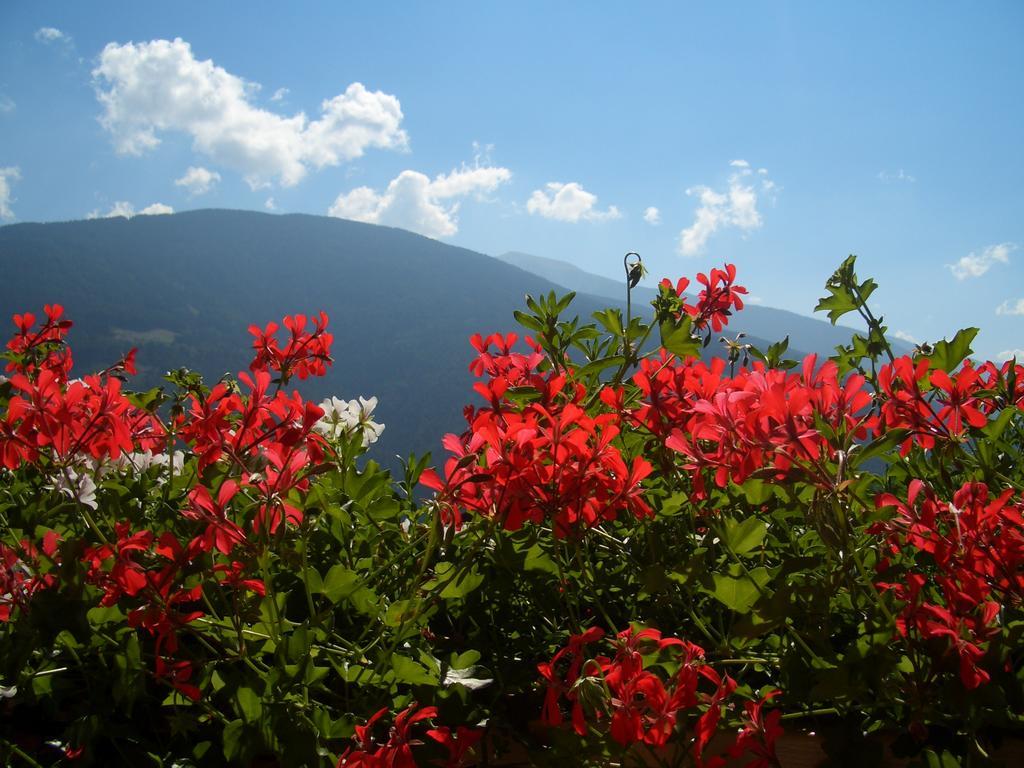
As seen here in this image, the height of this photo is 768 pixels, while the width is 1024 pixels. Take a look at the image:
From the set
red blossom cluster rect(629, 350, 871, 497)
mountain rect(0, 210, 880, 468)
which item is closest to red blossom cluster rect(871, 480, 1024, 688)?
red blossom cluster rect(629, 350, 871, 497)

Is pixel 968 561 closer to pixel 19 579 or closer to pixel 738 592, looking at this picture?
pixel 738 592

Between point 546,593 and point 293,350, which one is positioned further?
point 293,350

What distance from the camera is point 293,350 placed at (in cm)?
145

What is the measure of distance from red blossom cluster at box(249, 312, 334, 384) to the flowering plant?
1.66 feet

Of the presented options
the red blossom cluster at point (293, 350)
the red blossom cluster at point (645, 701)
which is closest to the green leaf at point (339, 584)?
the red blossom cluster at point (645, 701)

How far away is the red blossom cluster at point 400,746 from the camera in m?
0.61

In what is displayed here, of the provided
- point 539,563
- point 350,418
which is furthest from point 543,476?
point 350,418

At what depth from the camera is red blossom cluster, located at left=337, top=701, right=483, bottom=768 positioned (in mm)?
605

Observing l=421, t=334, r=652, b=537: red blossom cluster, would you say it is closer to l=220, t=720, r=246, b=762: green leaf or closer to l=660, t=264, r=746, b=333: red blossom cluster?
l=220, t=720, r=246, b=762: green leaf

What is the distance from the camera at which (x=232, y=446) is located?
2.55 ft

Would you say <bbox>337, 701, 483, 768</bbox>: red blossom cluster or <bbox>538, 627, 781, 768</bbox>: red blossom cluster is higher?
<bbox>538, 627, 781, 768</bbox>: red blossom cluster

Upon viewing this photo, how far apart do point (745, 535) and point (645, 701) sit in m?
0.26

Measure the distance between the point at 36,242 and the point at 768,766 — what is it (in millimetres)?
106495

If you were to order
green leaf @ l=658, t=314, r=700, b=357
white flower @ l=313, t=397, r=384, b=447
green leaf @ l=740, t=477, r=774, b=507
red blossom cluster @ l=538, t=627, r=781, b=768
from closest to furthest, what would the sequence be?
red blossom cluster @ l=538, t=627, r=781, b=768 → green leaf @ l=740, t=477, r=774, b=507 → green leaf @ l=658, t=314, r=700, b=357 → white flower @ l=313, t=397, r=384, b=447
